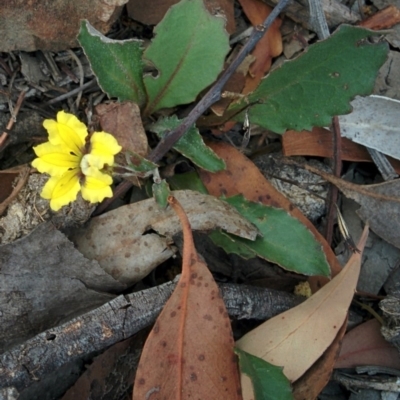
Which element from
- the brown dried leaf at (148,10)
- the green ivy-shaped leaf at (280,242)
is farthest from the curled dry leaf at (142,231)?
the brown dried leaf at (148,10)

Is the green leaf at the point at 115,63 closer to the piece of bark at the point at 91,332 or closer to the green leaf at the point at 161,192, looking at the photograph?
the green leaf at the point at 161,192

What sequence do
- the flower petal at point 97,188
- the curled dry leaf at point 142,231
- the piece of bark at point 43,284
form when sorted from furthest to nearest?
1. the curled dry leaf at point 142,231
2. the piece of bark at point 43,284
3. the flower petal at point 97,188

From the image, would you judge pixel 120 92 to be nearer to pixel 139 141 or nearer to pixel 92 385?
pixel 139 141

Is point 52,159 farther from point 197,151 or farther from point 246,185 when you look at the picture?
point 246,185

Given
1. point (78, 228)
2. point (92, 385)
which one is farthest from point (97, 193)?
point (92, 385)

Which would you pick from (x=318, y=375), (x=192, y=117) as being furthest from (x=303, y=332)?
(x=192, y=117)

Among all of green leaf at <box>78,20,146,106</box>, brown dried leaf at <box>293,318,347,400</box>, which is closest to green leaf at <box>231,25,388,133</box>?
green leaf at <box>78,20,146,106</box>
